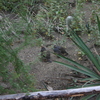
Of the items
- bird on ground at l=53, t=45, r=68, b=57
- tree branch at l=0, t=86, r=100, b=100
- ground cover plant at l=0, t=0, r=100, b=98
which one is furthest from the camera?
bird on ground at l=53, t=45, r=68, b=57

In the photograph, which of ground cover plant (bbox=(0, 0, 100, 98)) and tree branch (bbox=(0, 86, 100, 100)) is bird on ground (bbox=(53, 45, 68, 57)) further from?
tree branch (bbox=(0, 86, 100, 100))

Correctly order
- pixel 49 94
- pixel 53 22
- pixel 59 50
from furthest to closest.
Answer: pixel 53 22
pixel 59 50
pixel 49 94

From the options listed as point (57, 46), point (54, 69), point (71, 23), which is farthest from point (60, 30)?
point (54, 69)

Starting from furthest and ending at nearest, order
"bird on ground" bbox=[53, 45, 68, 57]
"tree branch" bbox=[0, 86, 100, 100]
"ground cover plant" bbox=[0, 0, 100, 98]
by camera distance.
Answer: "bird on ground" bbox=[53, 45, 68, 57], "ground cover plant" bbox=[0, 0, 100, 98], "tree branch" bbox=[0, 86, 100, 100]

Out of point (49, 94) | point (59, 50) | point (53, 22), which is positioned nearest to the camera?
point (49, 94)

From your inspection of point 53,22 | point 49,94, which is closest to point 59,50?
point 53,22

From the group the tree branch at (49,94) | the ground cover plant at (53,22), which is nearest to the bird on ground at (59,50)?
the ground cover plant at (53,22)

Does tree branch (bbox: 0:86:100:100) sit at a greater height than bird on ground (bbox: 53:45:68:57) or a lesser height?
greater

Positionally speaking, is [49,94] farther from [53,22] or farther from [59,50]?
[53,22]

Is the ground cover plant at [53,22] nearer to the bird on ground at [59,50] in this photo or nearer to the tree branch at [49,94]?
the bird on ground at [59,50]

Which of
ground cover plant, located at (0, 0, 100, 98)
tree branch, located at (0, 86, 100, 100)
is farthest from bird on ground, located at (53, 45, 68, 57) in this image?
tree branch, located at (0, 86, 100, 100)

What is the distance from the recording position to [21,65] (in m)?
2.68

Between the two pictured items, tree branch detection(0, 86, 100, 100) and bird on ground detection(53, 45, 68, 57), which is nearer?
tree branch detection(0, 86, 100, 100)

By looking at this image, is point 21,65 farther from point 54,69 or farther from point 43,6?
point 43,6
